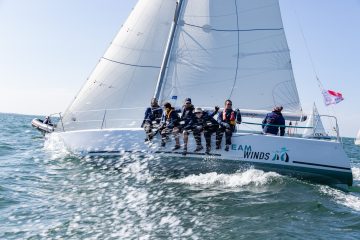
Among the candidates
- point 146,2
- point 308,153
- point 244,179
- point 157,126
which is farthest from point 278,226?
point 146,2

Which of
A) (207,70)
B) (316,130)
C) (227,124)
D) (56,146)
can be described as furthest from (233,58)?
(56,146)

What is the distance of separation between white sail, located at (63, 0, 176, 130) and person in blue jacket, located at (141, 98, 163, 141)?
904 millimetres

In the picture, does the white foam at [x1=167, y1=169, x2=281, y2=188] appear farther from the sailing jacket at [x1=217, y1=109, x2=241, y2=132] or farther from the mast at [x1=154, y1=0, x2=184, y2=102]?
the mast at [x1=154, y1=0, x2=184, y2=102]

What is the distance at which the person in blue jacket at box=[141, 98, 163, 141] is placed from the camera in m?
11.0

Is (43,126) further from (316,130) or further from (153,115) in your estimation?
(316,130)

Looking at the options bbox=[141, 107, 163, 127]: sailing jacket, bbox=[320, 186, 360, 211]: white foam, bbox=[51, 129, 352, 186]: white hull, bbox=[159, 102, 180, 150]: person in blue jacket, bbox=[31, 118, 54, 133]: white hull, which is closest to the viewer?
bbox=[320, 186, 360, 211]: white foam

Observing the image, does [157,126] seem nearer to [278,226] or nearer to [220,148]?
[220,148]

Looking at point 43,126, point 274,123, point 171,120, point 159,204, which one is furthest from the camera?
point 43,126

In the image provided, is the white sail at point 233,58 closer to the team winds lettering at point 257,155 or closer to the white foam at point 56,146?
the team winds lettering at point 257,155

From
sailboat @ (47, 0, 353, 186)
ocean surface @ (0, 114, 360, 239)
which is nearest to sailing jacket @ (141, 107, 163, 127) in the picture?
sailboat @ (47, 0, 353, 186)

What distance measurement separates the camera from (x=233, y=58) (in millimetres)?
12641

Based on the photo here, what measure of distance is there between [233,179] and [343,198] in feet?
8.59

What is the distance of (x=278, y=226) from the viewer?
21.7 ft

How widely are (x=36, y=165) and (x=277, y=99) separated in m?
7.71
